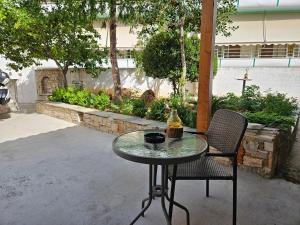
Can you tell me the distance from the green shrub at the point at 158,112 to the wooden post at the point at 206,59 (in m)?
1.32

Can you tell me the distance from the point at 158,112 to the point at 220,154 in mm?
2879

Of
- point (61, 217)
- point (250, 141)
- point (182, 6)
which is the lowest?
point (61, 217)

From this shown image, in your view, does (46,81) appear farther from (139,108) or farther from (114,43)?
(139,108)

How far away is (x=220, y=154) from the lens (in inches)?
85.6

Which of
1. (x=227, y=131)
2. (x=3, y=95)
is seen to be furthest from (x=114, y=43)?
(x=227, y=131)

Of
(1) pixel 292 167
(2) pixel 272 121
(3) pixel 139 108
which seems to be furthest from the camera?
(3) pixel 139 108

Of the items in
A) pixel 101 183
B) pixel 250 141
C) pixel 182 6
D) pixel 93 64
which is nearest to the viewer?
pixel 101 183

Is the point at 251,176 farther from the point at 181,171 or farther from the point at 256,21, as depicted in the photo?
the point at 256,21

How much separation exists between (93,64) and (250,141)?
574 centimetres

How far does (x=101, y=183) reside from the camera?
3.23m

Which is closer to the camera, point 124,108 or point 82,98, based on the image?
point 124,108

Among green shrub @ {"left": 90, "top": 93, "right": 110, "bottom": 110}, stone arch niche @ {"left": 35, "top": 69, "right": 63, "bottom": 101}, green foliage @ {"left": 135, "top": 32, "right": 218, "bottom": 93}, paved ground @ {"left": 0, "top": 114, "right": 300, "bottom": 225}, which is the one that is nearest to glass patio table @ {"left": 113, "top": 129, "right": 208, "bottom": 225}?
paved ground @ {"left": 0, "top": 114, "right": 300, "bottom": 225}

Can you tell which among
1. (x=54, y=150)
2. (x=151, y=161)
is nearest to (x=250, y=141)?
(x=151, y=161)

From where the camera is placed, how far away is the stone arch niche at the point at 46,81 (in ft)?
35.8
